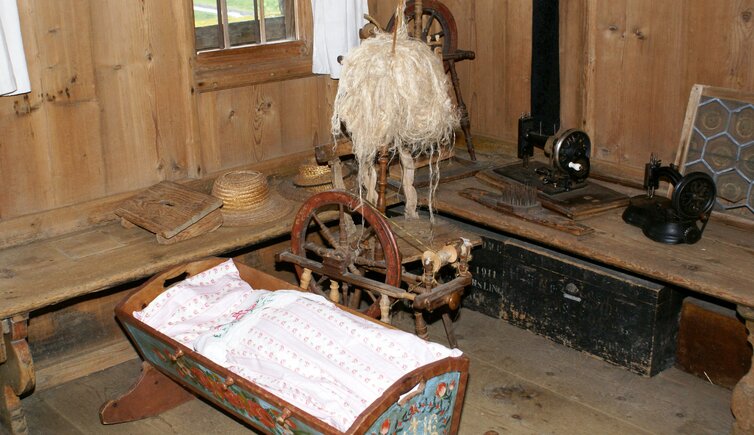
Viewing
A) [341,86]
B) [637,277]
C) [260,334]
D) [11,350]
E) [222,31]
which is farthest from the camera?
[222,31]

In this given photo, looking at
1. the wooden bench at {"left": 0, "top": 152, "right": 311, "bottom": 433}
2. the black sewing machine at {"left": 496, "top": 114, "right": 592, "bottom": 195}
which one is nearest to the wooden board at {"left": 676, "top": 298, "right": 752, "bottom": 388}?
the black sewing machine at {"left": 496, "top": 114, "right": 592, "bottom": 195}

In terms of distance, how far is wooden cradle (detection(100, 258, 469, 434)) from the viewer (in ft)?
9.43

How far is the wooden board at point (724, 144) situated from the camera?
13.8 ft

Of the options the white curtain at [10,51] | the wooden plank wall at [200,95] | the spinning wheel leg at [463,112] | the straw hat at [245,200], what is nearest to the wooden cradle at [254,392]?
the straw hat at [245,200]

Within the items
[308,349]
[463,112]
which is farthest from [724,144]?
[308,349]

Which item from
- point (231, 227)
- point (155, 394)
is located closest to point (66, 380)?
point (155, 394)

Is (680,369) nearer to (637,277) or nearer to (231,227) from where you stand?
(637,277)

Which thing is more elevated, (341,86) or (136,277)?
(341,86)

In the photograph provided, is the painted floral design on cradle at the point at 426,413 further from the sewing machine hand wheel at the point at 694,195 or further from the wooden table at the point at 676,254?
the sewing machine hand wheel at the point at 694,195

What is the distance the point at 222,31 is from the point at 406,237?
1582 mm

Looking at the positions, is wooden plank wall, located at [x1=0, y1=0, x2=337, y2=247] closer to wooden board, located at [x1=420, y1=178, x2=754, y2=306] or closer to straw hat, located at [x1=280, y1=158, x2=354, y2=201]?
straw hat, located at [x1=280, y1=158, x2=354, y2=201]

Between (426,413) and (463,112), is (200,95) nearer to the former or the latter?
(463,112)

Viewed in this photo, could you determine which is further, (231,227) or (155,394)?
(231,227)

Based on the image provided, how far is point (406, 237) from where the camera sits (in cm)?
423
